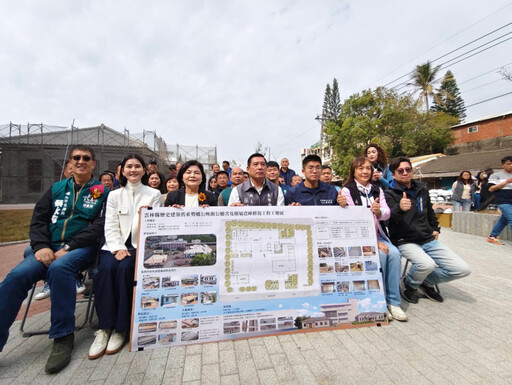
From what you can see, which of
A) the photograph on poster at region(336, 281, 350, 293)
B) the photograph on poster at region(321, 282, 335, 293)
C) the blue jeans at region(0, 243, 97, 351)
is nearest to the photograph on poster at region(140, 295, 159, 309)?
the blue jeans at region(0, 243, 97, 351)

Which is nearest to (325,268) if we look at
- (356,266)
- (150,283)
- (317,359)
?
(356,266)

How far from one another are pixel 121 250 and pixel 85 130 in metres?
19.5

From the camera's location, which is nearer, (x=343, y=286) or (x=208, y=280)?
(x=208, y=280)

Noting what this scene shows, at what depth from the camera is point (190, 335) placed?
2043 millimetres

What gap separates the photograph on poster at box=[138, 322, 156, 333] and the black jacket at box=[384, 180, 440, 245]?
9.46 feet

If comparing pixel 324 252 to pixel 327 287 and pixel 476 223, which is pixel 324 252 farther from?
pixel 476 223

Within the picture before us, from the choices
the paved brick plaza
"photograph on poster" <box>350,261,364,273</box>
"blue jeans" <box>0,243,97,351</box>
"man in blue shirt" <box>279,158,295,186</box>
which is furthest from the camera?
"man in blue shirt" <box>279,158,295,186</box>

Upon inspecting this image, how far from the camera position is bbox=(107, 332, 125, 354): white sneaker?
201 cm

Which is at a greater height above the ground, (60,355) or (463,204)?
(463,204)

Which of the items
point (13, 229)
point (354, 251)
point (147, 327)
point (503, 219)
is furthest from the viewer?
point (13, 229)

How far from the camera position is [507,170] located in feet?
16.4

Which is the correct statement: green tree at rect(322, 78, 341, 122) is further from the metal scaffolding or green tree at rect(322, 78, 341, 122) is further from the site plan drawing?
the site plan drawing

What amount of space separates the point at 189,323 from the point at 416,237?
2.81 m

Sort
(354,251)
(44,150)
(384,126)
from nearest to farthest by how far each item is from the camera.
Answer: (354,251), (44,150), (384,126)
